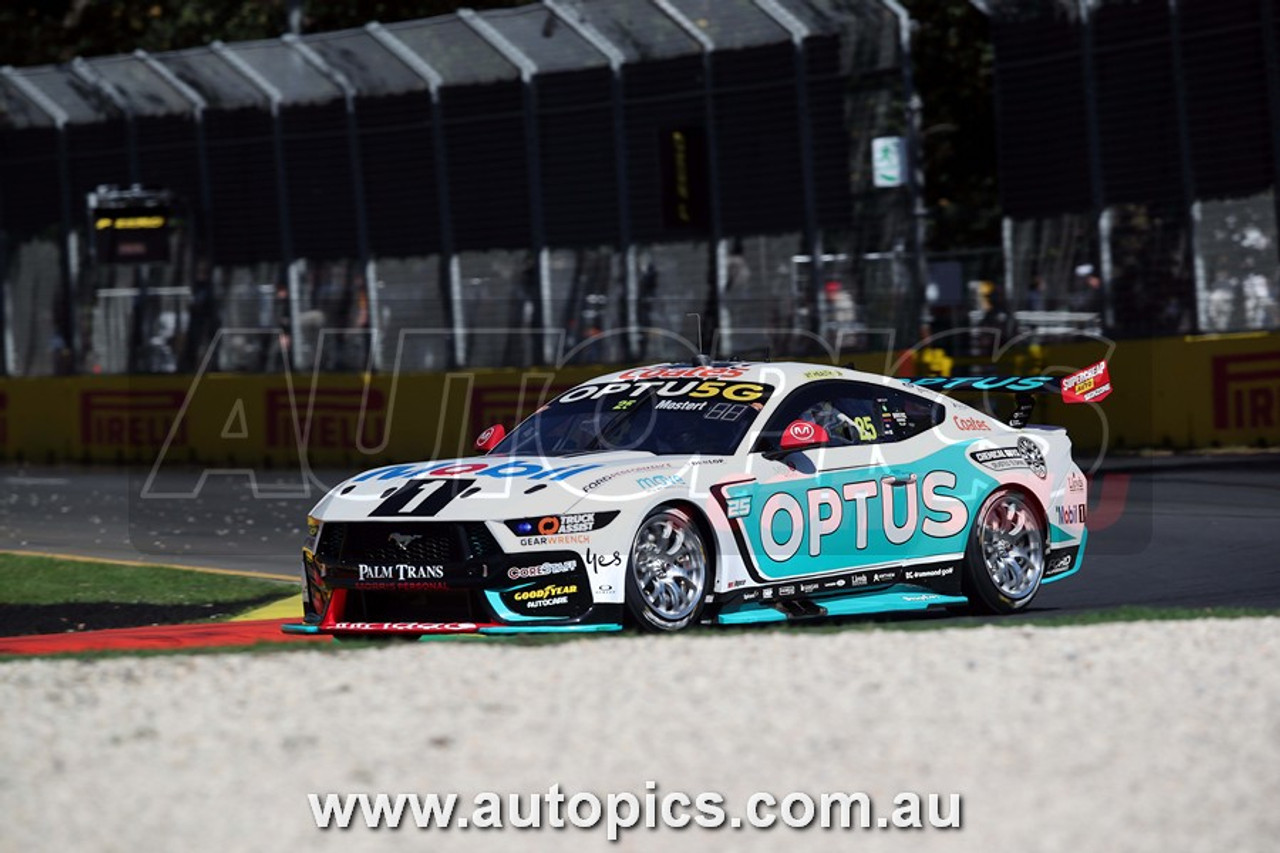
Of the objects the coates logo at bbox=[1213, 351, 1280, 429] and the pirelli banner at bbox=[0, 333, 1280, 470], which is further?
the pirelli banner at bbox=[0, 333, 1280, 470]

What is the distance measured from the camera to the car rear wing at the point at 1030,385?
1182 cm

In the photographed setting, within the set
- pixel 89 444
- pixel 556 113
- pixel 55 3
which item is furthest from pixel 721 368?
pixel 55 3

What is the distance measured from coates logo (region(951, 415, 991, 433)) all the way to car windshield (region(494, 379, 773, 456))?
123cm

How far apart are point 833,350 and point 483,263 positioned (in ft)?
18.5

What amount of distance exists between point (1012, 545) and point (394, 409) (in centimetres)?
1530

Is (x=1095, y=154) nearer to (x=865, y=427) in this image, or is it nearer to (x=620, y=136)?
(x=620, y=136)

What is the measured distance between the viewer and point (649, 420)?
1111cm

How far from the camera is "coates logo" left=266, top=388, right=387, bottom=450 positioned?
26.2 meters

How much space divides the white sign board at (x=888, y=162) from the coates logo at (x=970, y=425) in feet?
42.5

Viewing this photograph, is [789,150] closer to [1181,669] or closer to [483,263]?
[483,263]

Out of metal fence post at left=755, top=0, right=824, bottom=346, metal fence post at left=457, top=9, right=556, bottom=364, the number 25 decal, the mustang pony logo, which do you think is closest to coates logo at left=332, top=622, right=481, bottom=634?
the mustang pony logo

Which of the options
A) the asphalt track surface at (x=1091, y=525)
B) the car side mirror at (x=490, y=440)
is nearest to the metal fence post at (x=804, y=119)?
the asphalt track surface at (x=1091, y=525)

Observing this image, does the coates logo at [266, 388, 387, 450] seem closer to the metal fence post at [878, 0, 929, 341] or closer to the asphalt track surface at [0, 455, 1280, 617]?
the asphalt track surface at [0, 455, 1280, 617]

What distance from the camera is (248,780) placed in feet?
21.3
